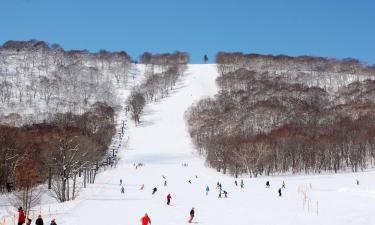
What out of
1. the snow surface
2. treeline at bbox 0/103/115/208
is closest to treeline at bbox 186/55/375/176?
the snow surface

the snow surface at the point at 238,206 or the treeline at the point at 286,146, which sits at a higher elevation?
the treeline at the point at 286,146

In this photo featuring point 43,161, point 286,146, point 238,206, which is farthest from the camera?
point 286,146

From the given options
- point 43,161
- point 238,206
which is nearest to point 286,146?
point 43,161

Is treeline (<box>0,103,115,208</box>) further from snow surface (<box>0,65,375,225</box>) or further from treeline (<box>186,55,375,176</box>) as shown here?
treeline (<box>186,55,375,176</box>)

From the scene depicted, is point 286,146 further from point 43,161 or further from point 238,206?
point 238,206

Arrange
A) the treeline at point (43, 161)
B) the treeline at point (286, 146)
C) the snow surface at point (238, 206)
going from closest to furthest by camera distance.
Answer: the snow surface at point (238, 206), the treeline at point (43, 161), the treeline at point (286, 146)

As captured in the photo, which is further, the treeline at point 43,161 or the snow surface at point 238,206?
the treeline at point 43,161

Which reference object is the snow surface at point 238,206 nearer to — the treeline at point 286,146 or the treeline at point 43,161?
the treeline at point 43,161

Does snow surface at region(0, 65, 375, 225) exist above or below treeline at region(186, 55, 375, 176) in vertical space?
below

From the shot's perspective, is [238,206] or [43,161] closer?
[238,206]

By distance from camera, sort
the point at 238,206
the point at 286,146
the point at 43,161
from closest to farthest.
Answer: the point at 238,206, the point at 43,161, the point at 286,146

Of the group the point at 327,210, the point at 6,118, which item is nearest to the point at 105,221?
the point at 327,210

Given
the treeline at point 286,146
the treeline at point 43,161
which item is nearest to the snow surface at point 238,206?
the treeline at point 43,161

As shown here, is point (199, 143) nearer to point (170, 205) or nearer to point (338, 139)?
point (338, 139)
